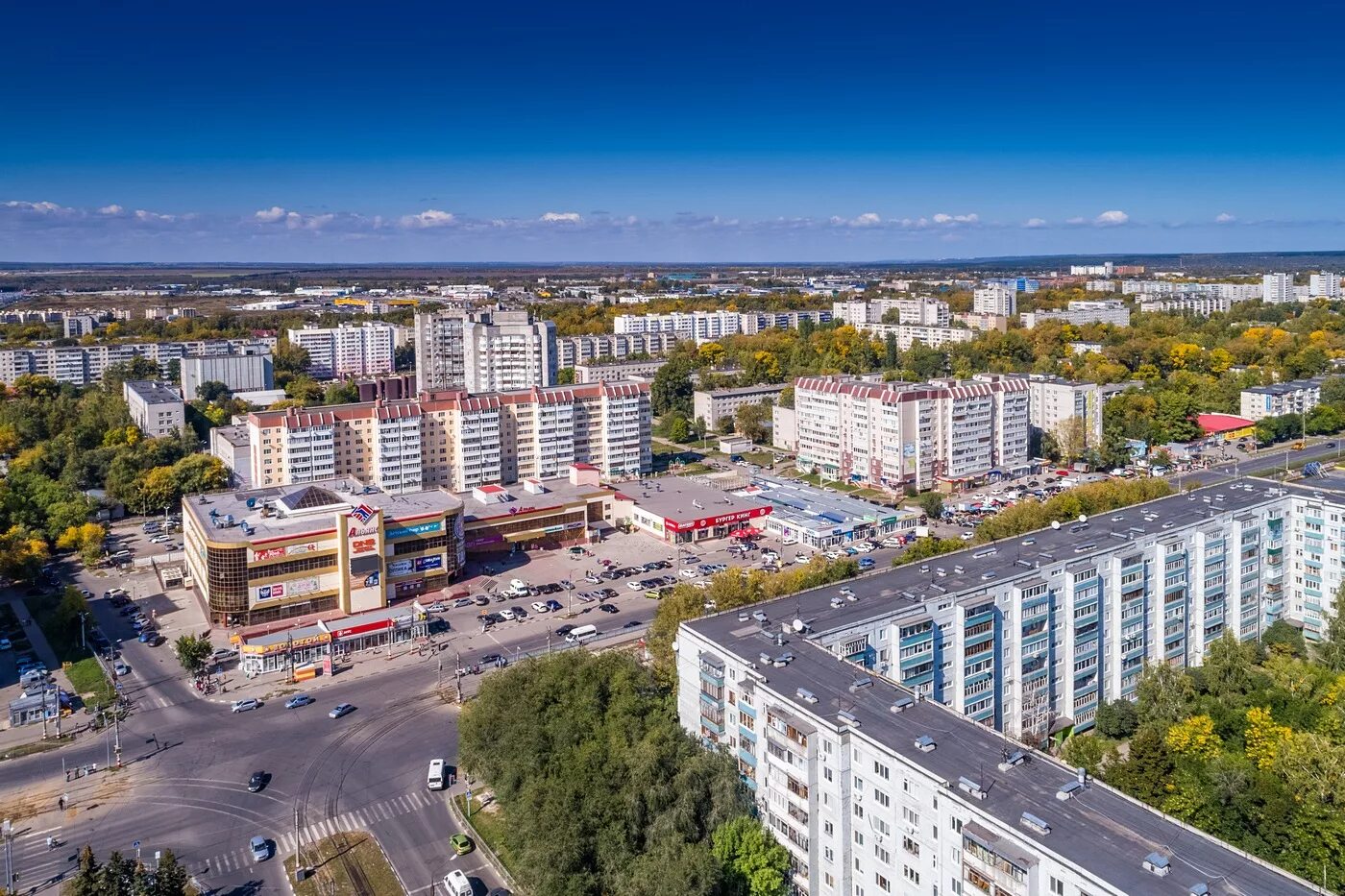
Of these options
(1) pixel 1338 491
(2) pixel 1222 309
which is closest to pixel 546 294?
(2) pixel 1222 309

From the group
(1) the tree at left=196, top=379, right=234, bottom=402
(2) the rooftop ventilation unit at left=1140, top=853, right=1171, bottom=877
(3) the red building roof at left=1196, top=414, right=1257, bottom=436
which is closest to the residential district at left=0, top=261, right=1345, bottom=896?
(2) the rooftop ventilation unit at left=1140, top=853, right=1171, bottom=877

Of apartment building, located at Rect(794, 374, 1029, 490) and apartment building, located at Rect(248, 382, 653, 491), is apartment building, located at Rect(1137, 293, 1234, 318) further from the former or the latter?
apartment building, located at Rect(248, 382, 653, 491)

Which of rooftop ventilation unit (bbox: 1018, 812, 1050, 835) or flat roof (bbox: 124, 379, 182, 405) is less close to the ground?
flat roof (bbox: 124, 379, 182, 405)

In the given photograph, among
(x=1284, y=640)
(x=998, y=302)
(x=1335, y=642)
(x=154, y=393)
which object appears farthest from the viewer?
(x=998, y=302)

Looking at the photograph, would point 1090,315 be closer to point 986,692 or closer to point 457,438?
point 457,438

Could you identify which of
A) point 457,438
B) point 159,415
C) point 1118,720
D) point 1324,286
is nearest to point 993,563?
point 1118,720

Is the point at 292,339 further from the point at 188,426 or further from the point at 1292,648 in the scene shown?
the point at 1292,648
